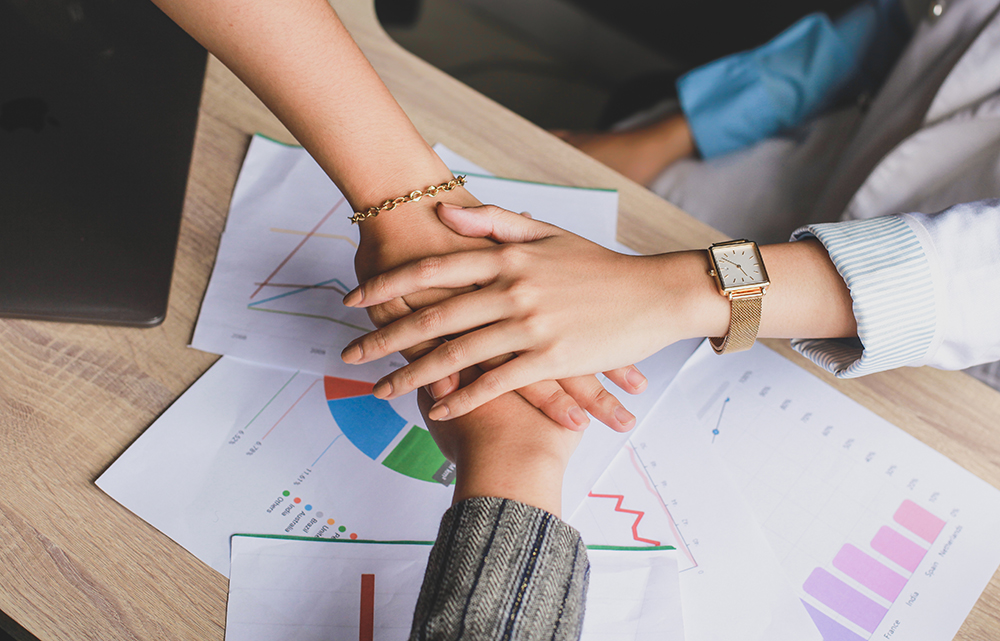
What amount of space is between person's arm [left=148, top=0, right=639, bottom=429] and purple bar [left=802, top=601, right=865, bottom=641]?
0.78 ft

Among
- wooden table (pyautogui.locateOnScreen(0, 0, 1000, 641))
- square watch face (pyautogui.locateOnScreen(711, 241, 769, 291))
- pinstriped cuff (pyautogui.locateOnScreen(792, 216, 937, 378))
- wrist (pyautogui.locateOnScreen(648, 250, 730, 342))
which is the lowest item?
wooden table (pyautogui.locateOnScreen(0, 0, 1000, 641))

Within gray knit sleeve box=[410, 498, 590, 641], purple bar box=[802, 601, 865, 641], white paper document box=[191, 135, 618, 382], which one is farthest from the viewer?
white paper document box=[191, 135, 618, 382]

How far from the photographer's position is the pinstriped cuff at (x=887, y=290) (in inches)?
23.0

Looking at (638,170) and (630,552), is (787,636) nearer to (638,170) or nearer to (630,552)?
(630,552)

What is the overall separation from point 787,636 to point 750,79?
2.92 ft

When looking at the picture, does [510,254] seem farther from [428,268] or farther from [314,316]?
[314,316]

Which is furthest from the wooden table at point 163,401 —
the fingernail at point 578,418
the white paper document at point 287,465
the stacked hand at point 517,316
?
the fingernail at point 578,418

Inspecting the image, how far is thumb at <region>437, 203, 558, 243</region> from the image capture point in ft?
2.10

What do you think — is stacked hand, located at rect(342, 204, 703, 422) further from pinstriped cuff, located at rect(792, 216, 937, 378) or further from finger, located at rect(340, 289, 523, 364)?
pinstriped cuff, located at rect(792, 216, 937, 378)

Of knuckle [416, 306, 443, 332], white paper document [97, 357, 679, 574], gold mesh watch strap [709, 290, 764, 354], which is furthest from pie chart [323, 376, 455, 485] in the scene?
gold mesh watch strap [709, 290, 764, 354]

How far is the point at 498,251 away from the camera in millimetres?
634

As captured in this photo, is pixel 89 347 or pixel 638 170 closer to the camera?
pixel 89 347

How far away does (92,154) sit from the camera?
2.25ft

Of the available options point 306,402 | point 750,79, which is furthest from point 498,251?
point 750,79
